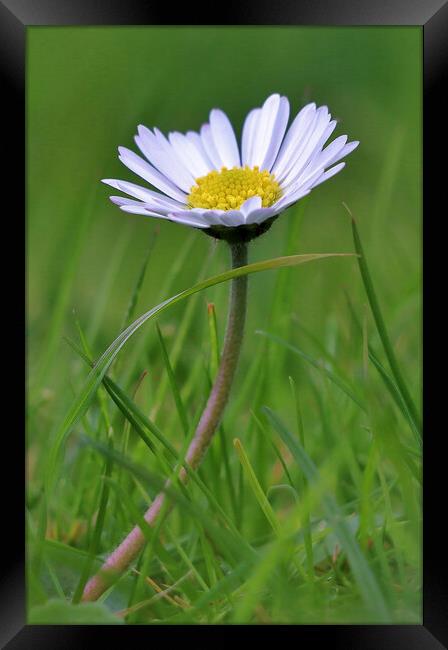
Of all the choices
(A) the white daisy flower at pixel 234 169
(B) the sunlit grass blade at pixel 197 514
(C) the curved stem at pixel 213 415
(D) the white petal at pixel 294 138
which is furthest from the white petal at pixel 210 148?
(B) the sunlit grass blade at pixel 197 514

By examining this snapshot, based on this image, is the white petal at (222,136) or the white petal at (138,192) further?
the white petal at (222,136)

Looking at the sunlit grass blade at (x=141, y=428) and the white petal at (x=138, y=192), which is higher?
the white petal at (x=138, y=192)

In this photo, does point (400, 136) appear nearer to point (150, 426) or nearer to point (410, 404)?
point (410, 404)

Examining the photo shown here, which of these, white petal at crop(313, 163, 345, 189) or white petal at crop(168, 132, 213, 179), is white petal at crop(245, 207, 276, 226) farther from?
white petal at crop(168, 132, 213, 179)

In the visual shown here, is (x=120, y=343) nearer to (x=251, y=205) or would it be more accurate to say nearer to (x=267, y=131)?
(x=251, y=205)

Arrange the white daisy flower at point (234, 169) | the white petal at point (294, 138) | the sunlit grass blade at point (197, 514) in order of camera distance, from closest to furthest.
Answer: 1. the sunlit grass blade at point (197, 514)
2. the white daisy flower at point (234, 169)
3. the white petal at point (294, 138)

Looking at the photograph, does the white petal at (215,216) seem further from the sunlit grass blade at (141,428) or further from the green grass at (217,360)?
the sunlit grass blade at (141,428)

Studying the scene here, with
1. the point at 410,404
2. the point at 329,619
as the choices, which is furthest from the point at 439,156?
the point at 329,619
